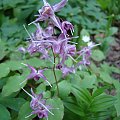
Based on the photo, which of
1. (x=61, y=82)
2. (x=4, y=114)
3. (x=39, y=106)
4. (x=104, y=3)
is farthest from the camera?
(x=104, y=3)

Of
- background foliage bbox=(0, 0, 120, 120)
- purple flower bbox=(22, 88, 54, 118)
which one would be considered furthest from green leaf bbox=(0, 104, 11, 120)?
purple flower bbox=(22, 88, 54, 118)

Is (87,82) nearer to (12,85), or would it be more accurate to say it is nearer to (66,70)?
(66,70)

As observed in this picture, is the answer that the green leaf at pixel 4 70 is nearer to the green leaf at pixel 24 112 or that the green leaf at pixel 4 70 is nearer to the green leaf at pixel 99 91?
the green leaf at pixel 24 112

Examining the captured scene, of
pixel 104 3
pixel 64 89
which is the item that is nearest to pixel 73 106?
pixel 64 89

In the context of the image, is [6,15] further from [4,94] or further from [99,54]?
[4,94]

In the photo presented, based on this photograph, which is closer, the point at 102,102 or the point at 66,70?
the point at 102,102

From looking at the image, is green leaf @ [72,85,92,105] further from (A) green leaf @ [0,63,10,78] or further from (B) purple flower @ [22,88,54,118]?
(A) green leaf @ [0,63,10,78]

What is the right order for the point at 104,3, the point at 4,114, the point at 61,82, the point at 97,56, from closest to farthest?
the point at 4,114 < the point at 61,82 < the point at 97,56 < the point at 104,3
